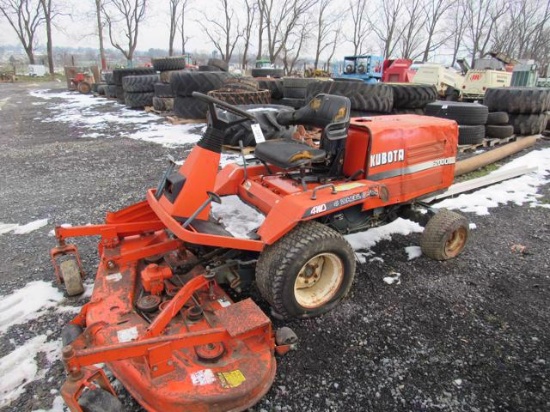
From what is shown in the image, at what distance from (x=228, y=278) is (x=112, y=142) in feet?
20.3

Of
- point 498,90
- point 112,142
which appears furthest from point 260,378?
point 498,90

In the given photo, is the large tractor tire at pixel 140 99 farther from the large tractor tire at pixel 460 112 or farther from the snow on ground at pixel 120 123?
the large tractor tire at pixel 460 112

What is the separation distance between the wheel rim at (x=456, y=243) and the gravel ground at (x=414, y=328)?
0.10 m

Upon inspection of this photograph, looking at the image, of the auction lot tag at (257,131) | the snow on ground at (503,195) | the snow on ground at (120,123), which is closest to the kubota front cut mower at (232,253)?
the auction lot tag at (257,131)

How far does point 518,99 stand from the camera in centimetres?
766

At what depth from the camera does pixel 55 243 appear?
11.8 feet

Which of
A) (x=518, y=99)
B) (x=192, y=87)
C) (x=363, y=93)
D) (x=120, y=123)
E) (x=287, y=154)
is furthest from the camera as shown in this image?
(x=120, y=123)

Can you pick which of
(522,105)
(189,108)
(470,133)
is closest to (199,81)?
(189,108)

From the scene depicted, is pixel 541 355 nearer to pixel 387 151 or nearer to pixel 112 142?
pixel 387 151

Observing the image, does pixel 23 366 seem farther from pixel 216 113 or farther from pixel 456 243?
pixel 456 243

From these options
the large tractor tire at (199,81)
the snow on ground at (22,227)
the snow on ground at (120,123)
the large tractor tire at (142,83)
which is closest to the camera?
the snow on ground at (22,227)

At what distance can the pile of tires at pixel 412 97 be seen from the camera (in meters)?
7.16

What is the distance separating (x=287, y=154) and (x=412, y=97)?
517cm

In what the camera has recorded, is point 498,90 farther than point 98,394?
Yes
